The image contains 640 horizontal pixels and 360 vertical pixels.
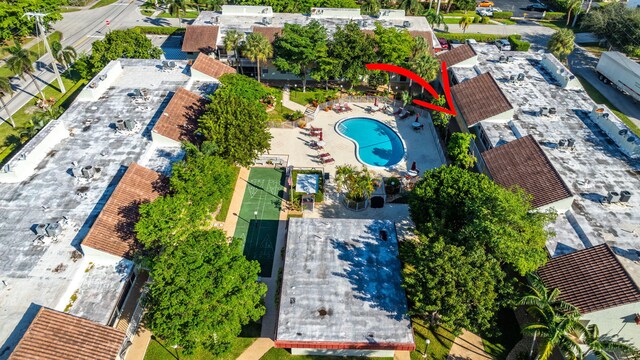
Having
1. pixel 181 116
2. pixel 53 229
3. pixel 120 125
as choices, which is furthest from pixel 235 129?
pixel 53 229

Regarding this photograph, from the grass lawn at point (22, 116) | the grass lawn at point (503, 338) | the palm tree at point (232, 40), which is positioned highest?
the palm tree at point (232, 40)

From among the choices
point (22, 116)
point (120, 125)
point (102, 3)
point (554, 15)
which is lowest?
point (22, 116)

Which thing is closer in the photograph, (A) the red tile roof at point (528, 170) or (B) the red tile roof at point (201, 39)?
(A) the red tile roof at point (528, 170)

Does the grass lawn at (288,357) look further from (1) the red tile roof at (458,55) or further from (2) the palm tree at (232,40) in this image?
(1) the red tile roof at (458,55)

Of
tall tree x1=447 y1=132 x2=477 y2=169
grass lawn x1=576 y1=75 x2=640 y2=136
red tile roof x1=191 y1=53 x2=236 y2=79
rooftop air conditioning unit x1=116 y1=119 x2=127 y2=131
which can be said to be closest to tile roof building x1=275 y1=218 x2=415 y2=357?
tall tree x1=447 y1=132 x2=477 y2=169

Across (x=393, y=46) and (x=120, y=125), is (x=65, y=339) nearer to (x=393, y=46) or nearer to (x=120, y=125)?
(x=120, y=125)

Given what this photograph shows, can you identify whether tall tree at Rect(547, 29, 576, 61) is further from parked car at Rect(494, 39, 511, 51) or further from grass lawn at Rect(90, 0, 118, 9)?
grass lawn at Rect(90, 0, 118, 9)

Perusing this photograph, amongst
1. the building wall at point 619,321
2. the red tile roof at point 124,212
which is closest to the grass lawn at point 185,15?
the red tile roof at point 124,212
